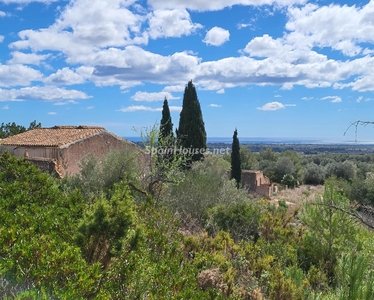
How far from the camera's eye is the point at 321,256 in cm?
774

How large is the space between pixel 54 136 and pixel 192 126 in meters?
8.82

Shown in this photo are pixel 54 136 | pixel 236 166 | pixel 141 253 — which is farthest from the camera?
pixel 236 166

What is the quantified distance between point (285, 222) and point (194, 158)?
1490 centimetres

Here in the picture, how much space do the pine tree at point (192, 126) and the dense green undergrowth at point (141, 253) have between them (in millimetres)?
15562

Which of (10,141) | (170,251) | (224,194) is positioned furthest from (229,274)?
(10,141)

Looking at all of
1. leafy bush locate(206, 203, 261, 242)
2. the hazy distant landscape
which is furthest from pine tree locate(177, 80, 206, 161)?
leafy bush locate(206, 203, 261, 242)

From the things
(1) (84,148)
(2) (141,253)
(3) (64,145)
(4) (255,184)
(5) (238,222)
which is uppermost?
(3) (64,145)

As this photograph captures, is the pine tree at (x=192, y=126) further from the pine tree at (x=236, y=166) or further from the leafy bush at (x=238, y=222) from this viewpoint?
the leafy bush at (x=238, y=222)

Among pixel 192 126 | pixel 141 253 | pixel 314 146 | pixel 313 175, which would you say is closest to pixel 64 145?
pixel 192 126

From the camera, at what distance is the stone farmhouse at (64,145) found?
1700 centimetres

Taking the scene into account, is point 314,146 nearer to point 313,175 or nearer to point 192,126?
point 313,175

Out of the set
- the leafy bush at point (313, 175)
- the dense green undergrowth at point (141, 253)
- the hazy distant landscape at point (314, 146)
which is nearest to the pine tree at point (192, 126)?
the hazy distant landscape at point (314, 146)

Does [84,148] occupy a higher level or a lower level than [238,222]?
higher

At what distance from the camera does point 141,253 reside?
14.4ft
